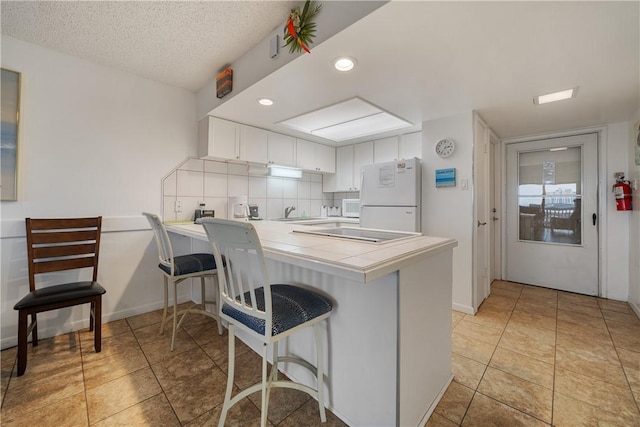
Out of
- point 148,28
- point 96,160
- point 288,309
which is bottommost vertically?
point 288,309

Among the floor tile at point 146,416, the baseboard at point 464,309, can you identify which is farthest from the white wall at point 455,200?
the floor tile at point 146,416

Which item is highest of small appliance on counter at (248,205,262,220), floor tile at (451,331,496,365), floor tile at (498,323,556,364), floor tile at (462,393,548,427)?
small appliance on counter at (248,205,262,220)

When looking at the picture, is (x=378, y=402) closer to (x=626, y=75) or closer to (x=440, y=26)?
(x=440, y=26)

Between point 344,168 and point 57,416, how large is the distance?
12.5 ft

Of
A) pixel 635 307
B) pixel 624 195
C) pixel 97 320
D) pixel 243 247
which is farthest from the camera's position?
pixel 624 195

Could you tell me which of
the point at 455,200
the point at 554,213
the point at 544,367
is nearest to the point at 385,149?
the point at 455,200

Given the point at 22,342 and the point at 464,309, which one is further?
the point at 464,309

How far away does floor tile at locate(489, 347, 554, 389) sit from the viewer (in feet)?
5.32

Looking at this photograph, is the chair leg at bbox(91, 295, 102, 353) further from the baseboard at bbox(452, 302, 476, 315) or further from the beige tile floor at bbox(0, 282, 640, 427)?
the baseboard at bbox(452, 302, 476, 315)

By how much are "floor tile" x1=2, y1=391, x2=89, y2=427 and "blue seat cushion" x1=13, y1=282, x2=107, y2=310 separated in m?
0.60

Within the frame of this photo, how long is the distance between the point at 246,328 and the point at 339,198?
3619 millimetres

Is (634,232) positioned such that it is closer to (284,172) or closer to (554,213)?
(554,213)

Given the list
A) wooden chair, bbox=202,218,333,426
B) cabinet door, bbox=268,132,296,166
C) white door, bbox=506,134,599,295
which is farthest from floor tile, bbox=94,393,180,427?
white door, bbox=506,134,599,295

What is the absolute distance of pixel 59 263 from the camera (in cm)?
204
